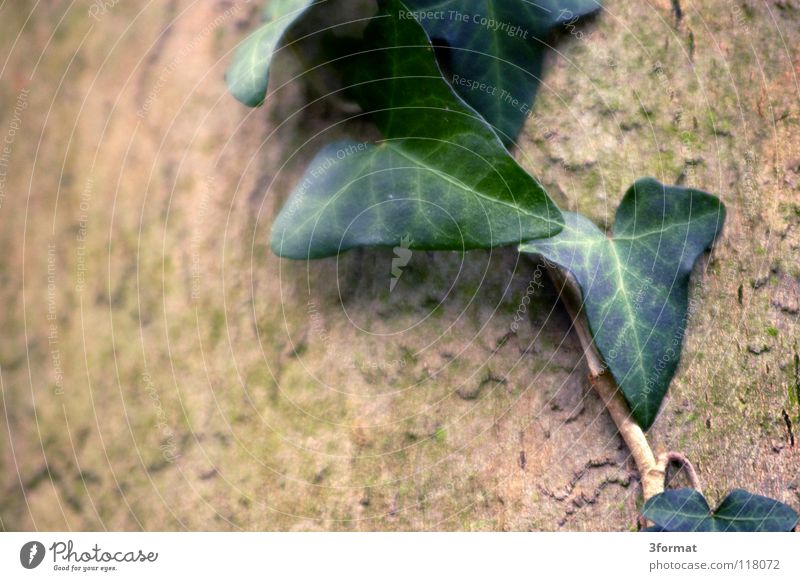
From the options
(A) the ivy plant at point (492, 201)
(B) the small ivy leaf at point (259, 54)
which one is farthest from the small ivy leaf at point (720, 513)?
(B) the small ivy leaf at point (259, 54)

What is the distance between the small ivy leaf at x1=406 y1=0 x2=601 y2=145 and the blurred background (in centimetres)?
3

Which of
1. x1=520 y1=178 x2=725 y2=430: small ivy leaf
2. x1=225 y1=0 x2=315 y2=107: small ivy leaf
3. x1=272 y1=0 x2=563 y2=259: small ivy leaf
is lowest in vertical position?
x1=520 y1=178 x2=725 y2=430: small ivy leaf

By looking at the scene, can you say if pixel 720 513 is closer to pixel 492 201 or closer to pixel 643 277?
pixel 643 277

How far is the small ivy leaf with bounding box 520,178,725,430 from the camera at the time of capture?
24.5 inches

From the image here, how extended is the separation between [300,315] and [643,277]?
0.31 metres

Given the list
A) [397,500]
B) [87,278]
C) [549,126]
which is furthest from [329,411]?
[549,126]

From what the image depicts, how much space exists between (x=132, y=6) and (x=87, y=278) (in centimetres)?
22

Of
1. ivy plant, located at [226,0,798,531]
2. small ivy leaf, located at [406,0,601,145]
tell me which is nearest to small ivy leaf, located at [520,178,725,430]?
ivy plant, located at [226,0,798,531]

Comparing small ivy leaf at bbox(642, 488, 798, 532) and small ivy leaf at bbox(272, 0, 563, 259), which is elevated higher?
small ivy leaf at bbox(272, 0, 563, 259)

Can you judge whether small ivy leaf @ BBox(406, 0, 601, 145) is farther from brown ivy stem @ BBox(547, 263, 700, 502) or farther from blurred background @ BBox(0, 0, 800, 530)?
brown ivy stem @ BBox(547, 263, 700, 502)

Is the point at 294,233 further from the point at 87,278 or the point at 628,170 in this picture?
the point at 628,170

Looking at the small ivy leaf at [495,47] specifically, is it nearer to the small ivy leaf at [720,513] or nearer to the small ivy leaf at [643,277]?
the small ivy leaf at [643,277]

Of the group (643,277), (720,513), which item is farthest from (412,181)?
(720,513)

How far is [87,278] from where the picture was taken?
569 millimetres
